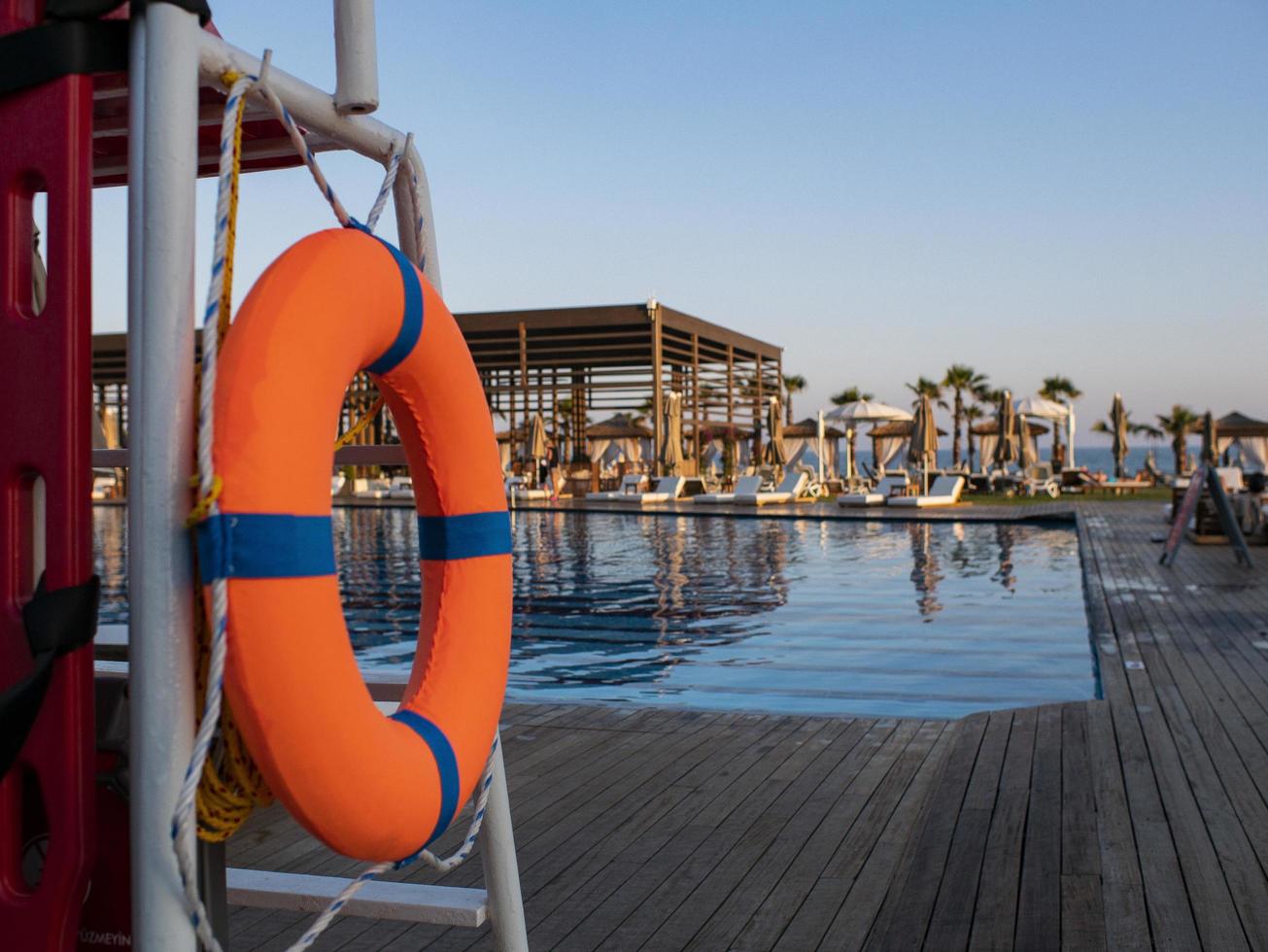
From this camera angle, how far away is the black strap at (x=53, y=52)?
1120 mm

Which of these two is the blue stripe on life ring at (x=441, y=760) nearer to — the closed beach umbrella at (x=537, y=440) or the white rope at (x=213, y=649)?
the white rope at (x=213, y=649)

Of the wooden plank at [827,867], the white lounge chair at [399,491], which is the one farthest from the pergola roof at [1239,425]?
the wooden plank at [827,867]

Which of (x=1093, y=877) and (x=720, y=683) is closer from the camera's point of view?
(x=1093, y=877)

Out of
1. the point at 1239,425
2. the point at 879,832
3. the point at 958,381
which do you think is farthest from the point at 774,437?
the point at 879,832

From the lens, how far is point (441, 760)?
1.32 meters

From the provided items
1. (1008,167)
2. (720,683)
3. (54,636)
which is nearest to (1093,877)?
(54,636)

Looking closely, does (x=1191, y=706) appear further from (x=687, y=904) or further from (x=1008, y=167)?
(x=1008, y=167)

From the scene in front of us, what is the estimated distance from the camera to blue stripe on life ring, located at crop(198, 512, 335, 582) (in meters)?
1.05

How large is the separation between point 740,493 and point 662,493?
77.6 inches

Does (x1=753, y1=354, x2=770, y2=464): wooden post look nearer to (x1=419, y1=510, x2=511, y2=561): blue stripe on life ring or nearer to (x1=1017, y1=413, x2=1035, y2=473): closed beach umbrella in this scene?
(x1=1017, y1=413, x2=1035, y2=473): closed beach umbrella

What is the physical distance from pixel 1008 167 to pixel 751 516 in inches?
390

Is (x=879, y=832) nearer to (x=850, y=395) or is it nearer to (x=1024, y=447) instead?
(x=1024, y=447)

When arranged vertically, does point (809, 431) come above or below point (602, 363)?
A: below

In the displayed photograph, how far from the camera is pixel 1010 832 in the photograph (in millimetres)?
2410
